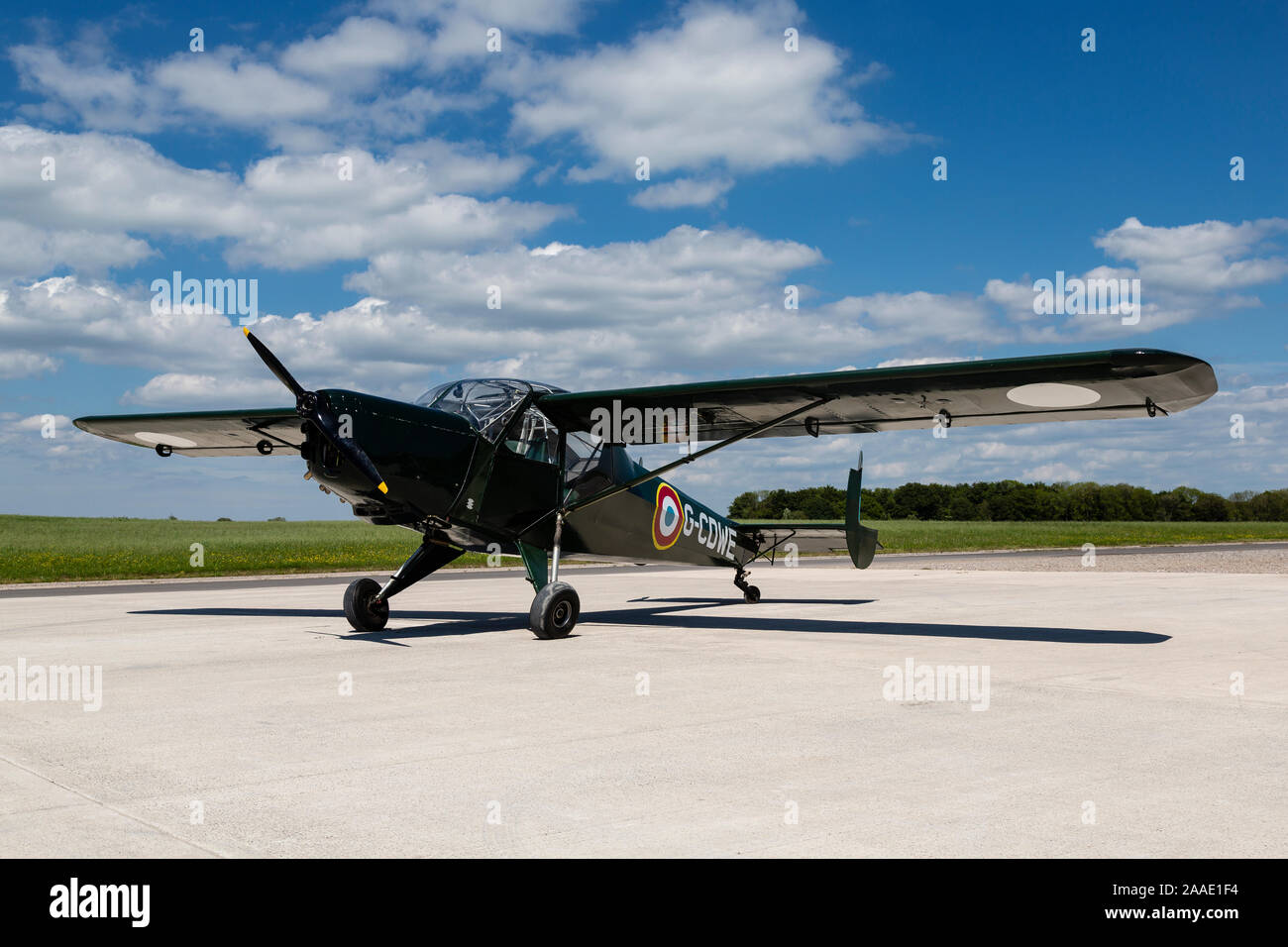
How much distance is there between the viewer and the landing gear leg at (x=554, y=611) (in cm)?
1133

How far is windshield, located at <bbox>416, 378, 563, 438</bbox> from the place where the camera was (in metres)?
11.8

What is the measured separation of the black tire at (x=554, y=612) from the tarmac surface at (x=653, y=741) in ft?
0.73

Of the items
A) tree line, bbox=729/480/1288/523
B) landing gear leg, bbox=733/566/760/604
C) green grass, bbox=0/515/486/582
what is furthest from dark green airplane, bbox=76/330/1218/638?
tree line, bbox=729/480/1288/523

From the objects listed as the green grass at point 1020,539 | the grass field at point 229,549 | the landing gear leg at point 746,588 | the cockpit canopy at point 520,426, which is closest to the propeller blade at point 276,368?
the cockpit canopy at point 520,426

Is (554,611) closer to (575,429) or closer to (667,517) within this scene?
(575,429)

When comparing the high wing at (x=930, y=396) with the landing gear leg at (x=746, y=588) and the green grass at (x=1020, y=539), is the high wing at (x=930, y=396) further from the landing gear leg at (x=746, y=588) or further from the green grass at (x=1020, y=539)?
the green grass at (x=1020, y=539)

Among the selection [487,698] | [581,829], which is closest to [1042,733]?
[581,829]

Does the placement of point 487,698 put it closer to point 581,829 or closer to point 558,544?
point 581,829

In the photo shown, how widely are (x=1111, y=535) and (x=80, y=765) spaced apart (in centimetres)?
6405

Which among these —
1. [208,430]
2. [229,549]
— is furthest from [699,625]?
[229,549]

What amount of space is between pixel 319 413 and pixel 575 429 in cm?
377
